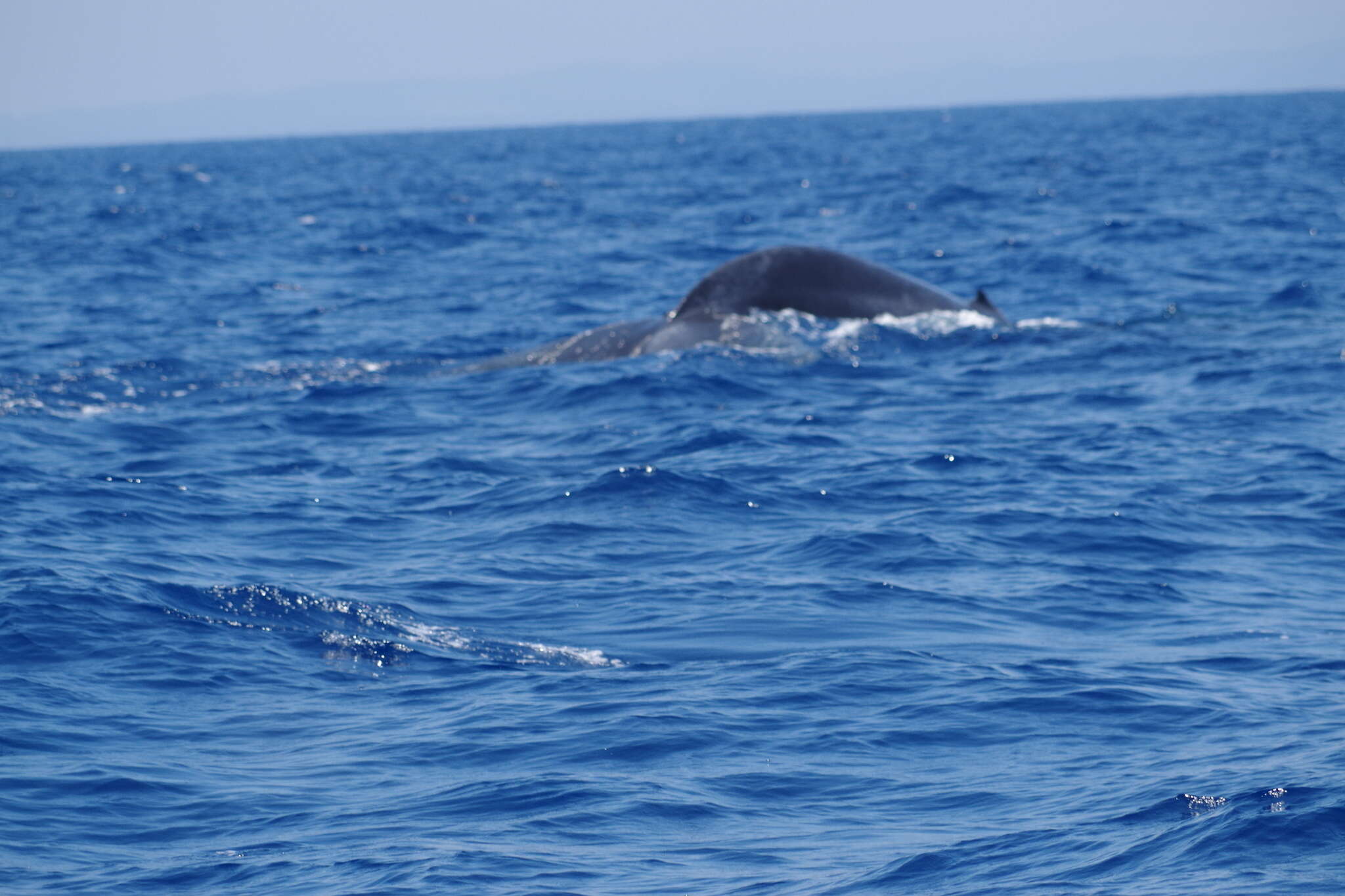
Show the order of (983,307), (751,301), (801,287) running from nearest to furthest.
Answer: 1. (801,287)
2. (751,301)
3. (983,307)

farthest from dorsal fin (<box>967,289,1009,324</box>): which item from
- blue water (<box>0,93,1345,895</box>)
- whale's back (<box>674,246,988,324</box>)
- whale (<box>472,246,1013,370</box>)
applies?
whale's back (<box>674,246,988,324</box>)

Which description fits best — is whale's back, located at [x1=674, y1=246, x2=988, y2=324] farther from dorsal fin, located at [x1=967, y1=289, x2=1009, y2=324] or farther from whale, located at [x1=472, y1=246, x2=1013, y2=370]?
dorsal fin, located at [x1=967, y1=289, x2=1009, y2=324]

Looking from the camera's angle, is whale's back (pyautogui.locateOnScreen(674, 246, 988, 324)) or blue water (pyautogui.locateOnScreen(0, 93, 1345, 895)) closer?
blue water (pyautogui.locateOnScreen(0, 93, 1345, 895))

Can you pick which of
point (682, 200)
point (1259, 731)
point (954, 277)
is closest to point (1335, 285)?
point (954, 277)

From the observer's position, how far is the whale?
17.9 metres

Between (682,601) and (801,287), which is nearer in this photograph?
(682,601)

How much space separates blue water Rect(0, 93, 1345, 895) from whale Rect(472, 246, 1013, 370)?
0.30 m

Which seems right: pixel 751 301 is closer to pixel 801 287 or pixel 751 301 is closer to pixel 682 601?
pixel 801 287

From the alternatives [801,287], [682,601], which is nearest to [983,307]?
[801,287]

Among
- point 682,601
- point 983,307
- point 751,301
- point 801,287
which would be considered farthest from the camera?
point 983,307

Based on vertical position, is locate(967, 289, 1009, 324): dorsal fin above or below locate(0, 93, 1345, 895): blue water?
above

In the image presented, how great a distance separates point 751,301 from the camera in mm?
18016

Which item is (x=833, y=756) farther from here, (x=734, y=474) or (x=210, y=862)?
(x=734, y=474)

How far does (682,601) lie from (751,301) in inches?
332
